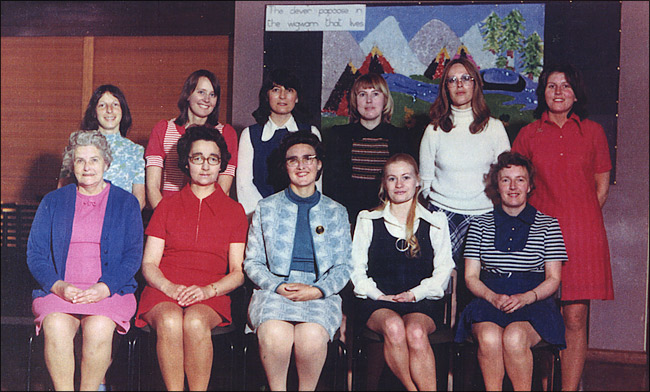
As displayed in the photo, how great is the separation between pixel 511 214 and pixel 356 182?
79 centimetres

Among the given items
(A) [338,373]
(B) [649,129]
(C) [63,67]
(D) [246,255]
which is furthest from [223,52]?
(B) [649,129]

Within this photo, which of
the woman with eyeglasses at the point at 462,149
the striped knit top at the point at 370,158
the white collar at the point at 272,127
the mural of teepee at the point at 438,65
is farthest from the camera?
the mural of teepee at the point at 438,65

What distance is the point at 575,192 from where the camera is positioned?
292 centimetres

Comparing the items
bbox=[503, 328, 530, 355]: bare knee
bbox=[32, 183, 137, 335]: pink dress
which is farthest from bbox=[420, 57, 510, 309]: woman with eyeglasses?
bbox=[32, 183, 137, 335]: pink dress

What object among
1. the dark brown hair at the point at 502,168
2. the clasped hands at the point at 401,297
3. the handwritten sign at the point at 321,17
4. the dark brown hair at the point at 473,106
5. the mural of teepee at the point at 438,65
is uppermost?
the handwritten sign at the point at 321,17

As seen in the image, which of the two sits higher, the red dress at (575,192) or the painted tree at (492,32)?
the painted tree at (492,32)

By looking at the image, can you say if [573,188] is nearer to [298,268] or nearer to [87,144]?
[298,268]

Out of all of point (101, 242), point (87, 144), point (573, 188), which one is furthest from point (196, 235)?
point (573, 188)

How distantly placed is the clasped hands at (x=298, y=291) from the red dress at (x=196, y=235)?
0.30 meters

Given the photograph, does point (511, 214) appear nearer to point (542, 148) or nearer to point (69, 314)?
point (542, 148)

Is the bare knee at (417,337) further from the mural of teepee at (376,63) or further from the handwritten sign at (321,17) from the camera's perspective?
the handwritten sign at (321,17)

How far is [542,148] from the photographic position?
2959 mm

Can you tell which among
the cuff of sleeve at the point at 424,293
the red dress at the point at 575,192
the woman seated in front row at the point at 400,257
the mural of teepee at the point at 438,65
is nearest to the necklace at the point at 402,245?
the woman seated in front row at the point at 400,257

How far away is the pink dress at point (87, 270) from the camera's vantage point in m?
2.55
